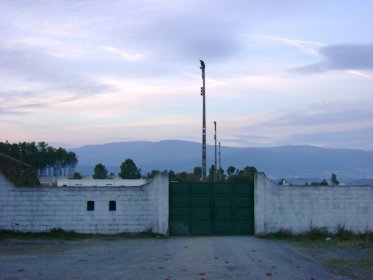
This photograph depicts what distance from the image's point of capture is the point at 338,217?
2620cm

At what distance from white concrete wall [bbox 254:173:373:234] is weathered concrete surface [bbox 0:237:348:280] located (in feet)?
7.27

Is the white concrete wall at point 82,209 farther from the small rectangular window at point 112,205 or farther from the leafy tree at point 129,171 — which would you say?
the leafy tree at point 129,171

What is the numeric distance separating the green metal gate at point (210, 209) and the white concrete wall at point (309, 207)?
1.84 feet

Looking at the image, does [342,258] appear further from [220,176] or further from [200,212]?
[220,176]

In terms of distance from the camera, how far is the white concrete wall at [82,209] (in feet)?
84.1

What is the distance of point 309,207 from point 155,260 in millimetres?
10776

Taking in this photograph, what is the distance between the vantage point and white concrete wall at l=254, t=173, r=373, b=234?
26.0 metres

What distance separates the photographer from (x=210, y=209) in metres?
26.0

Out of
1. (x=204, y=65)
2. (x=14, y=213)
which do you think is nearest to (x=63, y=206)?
(x=14, y=213)

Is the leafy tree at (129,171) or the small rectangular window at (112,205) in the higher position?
the leafy tree at (129,171)

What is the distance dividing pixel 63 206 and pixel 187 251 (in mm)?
7912

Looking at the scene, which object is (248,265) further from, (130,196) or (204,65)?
(204,65)

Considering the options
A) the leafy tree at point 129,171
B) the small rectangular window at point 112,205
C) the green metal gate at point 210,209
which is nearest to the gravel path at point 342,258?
the green metal gate at point 210,209

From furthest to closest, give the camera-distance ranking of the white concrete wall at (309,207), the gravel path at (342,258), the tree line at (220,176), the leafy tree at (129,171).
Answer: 1. the leafy tree at (129,171)
2. the tree line at (220,176)
3. the white concrete wall at (309,207)
4. the gravel path at (342,258)
